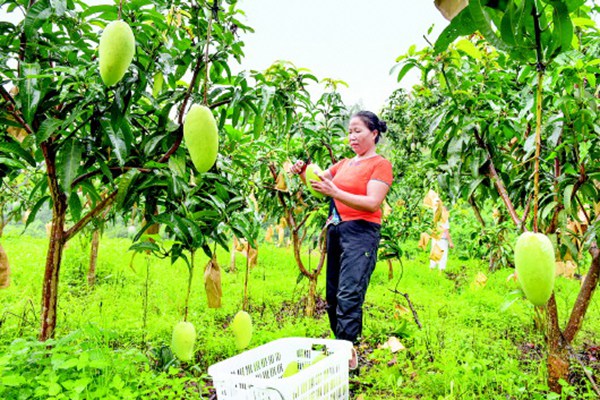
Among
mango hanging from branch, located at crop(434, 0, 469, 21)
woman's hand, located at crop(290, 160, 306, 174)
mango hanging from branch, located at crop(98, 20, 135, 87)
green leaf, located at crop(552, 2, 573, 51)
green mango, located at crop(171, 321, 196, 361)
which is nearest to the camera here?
mango hanging from branch, located at crop(434, 0, 469, 21)

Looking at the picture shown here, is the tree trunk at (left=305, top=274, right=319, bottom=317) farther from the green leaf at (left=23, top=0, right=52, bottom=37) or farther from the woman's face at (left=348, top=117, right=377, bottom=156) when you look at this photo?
the green leaf at (left=23, top=0, right=52, bottom=37)

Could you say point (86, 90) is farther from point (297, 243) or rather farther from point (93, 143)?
point (297, 243)

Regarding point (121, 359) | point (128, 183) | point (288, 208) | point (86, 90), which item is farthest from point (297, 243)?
point (86, 90)

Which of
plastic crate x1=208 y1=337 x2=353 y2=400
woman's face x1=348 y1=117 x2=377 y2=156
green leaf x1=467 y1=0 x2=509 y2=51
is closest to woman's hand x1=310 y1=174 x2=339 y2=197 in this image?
woman's face x1=348 y1=117 x2=377 y2=156

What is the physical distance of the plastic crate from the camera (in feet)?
4.23

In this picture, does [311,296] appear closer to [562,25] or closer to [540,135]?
[540,135]

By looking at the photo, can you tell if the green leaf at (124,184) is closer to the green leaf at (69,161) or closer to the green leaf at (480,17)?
the green leaf at (69,161)

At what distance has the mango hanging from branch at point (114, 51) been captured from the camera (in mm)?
749

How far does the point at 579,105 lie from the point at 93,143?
1.35 metres

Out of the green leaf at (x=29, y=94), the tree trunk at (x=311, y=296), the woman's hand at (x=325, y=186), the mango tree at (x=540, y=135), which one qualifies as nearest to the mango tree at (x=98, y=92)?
the green leaf at (x=29, y=94)

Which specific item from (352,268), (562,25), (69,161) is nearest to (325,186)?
(352,268)

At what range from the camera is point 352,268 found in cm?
196

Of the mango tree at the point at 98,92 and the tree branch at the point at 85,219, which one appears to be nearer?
the mango tree at the point at 98,92

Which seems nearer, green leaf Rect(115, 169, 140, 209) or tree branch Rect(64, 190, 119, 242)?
green leaf Rect(115, 169, 140, 209)
